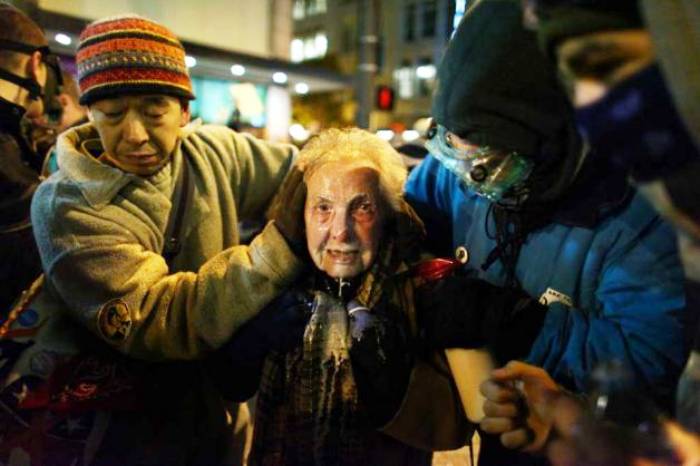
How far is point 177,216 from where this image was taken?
1953mm

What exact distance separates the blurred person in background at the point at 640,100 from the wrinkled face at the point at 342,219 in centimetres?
89

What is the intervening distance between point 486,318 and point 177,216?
3.64 ft

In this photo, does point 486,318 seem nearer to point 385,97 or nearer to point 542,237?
point 542,237

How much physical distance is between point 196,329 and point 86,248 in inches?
16.0

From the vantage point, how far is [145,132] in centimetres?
188

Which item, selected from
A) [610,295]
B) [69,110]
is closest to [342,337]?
[610,295]

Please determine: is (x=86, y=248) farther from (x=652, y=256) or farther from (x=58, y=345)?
(x=652, y=256)

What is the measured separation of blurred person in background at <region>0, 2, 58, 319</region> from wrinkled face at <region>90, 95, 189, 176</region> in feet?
1.60

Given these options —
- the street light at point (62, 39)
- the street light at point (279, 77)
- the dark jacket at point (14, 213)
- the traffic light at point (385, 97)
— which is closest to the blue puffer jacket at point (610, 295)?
the dark jacket at point (14, 213)

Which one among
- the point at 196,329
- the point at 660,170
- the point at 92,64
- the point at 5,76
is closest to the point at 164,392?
the point at 196,329

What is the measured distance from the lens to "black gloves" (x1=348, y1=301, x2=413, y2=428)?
63.1 inches

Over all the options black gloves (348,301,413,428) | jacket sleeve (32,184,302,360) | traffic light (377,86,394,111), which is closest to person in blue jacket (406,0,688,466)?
black gloves (348,301,413,428)

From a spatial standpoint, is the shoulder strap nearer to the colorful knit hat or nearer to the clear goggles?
the colorful knit hat

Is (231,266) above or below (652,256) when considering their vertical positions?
below
